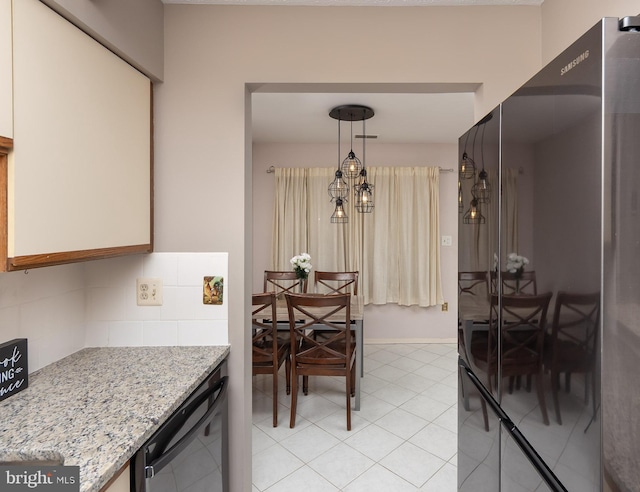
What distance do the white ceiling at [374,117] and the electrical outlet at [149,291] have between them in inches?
61.7

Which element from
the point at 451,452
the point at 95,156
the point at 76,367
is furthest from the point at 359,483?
the point at 95,156

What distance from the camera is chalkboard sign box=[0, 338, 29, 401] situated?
1074 millimetres

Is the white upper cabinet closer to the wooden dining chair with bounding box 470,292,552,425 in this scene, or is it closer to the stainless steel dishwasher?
the stainless steel dishwasher

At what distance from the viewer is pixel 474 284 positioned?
1164 mm

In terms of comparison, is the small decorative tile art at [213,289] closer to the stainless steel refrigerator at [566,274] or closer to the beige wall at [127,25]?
the beige wall at [127,25]

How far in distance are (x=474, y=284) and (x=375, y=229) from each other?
125 inches

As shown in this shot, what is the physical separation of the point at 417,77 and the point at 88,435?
5.57ft

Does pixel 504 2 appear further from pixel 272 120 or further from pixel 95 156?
pixel 272 120

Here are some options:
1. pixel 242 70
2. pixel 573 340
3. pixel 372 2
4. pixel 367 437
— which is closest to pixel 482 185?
pixel 573 340

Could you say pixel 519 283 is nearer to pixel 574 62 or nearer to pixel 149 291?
pixel 574 62

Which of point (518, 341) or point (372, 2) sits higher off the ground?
point (372, 2)

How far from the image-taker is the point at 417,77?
151cm

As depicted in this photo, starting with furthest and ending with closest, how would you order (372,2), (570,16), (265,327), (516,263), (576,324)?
(265,327)
(372,2)
(570,16)
(516,263)
(576,324)

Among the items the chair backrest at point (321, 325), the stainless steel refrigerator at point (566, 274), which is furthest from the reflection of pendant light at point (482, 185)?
the chair backrest at point (321, 325)
